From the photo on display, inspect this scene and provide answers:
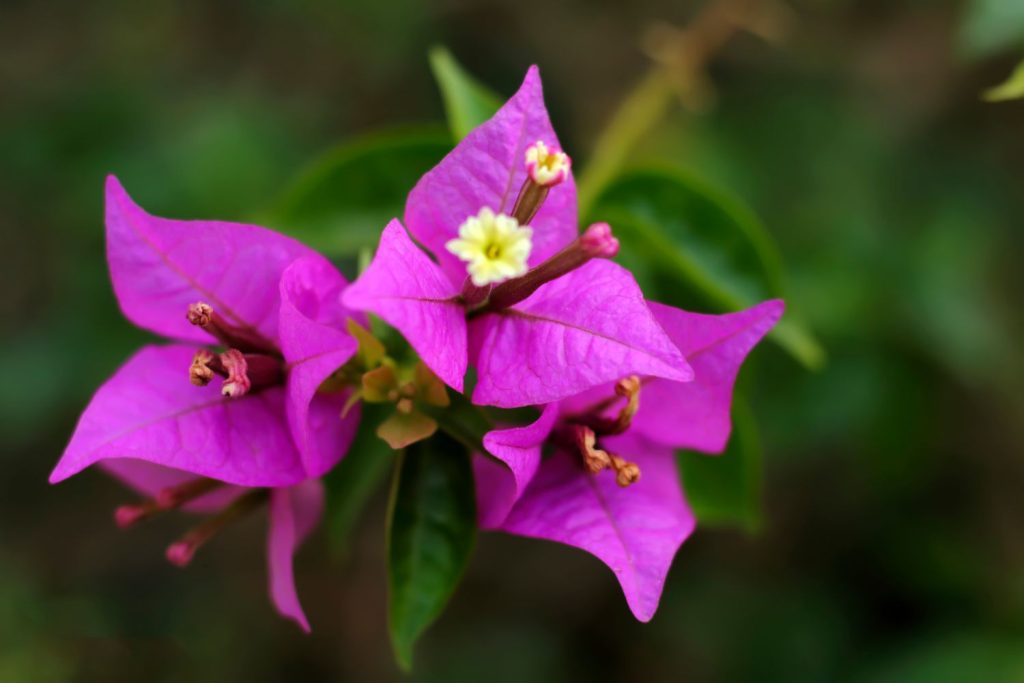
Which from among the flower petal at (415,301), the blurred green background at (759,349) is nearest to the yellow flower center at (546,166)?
the flower petal at (415,301)

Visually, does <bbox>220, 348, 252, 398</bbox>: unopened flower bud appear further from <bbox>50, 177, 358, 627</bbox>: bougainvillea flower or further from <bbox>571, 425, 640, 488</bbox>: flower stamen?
<bbox>571, 425, 640, 488</bbox>: flower stamen

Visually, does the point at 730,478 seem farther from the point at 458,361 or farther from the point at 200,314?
the point at 200,314

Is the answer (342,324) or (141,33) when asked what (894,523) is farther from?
(141,33)

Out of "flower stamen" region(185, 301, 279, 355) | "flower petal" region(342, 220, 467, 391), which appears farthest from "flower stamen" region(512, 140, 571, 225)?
"flower stamen" region(185, 301, 279, 355)

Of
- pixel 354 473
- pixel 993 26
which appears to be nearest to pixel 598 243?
pixel 354 473

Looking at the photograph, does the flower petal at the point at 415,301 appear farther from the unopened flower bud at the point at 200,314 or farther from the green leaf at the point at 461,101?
the green leaf at the point at 461,101

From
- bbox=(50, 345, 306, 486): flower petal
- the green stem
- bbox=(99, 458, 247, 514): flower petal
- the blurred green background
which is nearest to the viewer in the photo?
bbox=(50, 345, 306, 486): flower petal

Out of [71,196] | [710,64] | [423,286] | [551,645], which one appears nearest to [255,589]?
[551,645]
